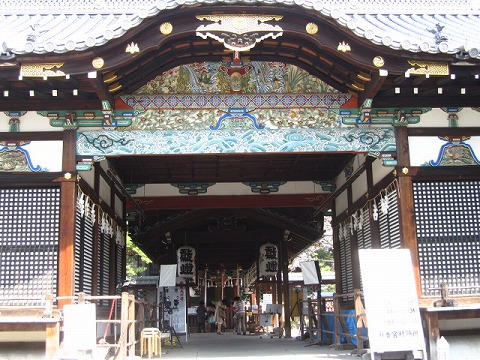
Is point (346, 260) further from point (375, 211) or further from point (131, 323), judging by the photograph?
point (131, 323)

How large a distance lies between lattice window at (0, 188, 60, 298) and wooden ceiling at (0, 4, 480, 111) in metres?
1.49

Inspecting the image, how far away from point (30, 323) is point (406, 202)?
19.4ft

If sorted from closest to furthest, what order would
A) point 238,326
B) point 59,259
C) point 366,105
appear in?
1. point 59,259
2. point 366,105
3. point 238,326

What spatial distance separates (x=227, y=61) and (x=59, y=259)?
418 centimetres

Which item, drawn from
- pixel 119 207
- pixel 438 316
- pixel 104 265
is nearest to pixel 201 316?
pixel 119 207

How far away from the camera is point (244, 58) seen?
31.6 feet

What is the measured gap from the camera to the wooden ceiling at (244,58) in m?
8.31

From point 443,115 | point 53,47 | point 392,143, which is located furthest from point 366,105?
point 53,47

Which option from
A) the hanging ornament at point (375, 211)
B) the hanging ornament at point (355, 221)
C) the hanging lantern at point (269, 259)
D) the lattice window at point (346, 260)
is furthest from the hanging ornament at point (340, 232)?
the hanging lantern at point (269, 259)

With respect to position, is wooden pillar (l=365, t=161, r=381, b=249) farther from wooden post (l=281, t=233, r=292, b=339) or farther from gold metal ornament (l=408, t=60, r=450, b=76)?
wooden post (l=281, t=233, r=292, b=339)

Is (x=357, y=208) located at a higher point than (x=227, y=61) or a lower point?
lower

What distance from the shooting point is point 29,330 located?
8125mm

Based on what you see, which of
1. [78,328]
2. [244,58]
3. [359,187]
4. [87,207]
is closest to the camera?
[78,328]

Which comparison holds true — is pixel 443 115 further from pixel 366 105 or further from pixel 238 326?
pixel 238 326
